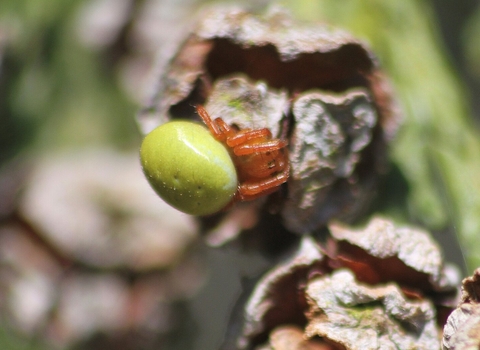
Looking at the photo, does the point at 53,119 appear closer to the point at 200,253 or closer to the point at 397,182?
the point at 200,253

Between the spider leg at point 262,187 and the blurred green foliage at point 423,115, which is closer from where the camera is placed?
the spider leg at point 262,187

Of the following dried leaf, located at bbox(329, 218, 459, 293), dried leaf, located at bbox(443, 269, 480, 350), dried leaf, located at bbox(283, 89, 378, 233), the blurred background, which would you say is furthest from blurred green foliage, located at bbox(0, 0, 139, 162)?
dried leaf, located at bbox(443, 269, 480, 350)

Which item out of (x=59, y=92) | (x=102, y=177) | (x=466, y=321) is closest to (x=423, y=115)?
(x=466, y=321)

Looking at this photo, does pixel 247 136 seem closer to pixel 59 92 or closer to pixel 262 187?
pixel 262 187

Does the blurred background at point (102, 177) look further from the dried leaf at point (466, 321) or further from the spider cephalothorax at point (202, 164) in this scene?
the dried leaf at point (466, 321)

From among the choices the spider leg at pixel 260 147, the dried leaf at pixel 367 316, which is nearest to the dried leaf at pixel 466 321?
the dried leaf at pixel 367 316

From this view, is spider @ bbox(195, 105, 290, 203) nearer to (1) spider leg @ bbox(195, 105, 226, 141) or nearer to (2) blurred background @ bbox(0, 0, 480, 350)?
(1) spider leg @ bbox(195, 105, 226, 141)
